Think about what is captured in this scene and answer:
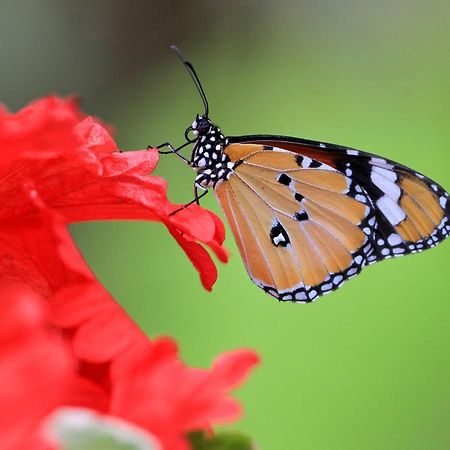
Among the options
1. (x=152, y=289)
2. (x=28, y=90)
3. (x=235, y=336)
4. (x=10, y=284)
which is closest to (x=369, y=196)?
(x=10, y=284)

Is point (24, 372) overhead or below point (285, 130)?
below

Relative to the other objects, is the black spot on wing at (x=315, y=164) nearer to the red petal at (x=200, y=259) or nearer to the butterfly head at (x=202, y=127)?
the butterfly head at (x=202, y=127)

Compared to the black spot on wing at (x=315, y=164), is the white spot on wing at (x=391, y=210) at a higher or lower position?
lower

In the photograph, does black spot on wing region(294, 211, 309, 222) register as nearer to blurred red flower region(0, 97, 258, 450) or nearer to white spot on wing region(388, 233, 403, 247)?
white spot on wing region(388, 233, 403, 247)

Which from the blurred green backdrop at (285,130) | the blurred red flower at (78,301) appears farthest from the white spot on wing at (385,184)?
the blurred green backdrop at (285,130)

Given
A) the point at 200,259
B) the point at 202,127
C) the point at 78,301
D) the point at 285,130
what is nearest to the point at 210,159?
the point at 202,127

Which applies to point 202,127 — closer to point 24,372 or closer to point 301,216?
point 301,216

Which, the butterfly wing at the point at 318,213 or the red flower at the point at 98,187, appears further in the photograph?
the butterfly wing at the point at 318,213
